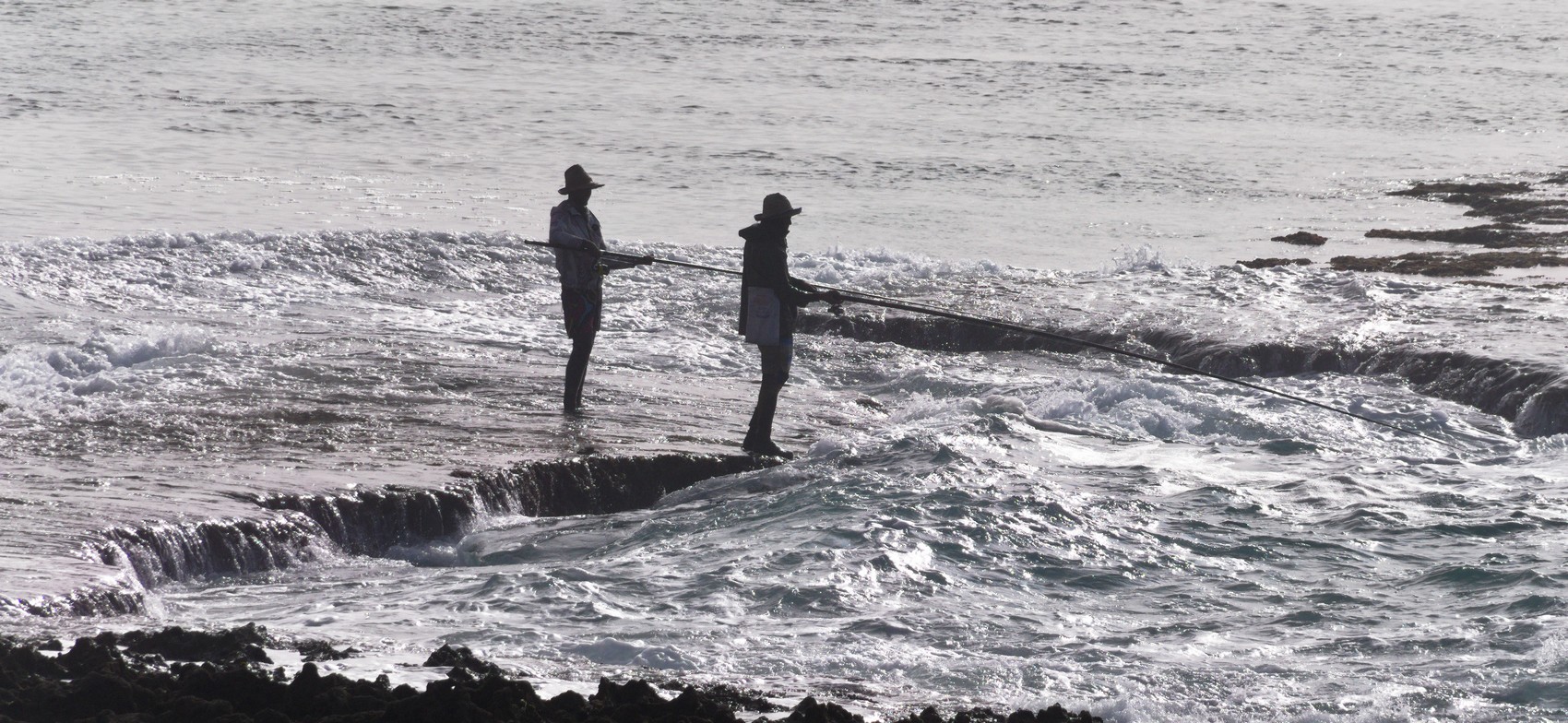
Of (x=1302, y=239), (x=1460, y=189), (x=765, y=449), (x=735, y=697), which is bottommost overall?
(x=1302, y=239)

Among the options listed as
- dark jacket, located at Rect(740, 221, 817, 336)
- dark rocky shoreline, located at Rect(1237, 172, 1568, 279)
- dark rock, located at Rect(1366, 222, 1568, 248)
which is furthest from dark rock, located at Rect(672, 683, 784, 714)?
dark rock, located at Rect(1366, 222, 1568, 248)

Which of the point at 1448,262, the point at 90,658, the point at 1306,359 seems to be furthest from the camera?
the point at 1448,262

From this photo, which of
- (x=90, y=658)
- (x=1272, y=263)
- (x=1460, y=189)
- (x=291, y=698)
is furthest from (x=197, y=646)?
(x=1460, y=189)

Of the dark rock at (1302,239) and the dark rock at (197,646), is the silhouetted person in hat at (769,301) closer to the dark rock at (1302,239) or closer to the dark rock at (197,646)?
the dark rock at (197,646)

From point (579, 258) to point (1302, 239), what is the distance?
49.2 feet

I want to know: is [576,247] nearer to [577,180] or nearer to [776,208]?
[577,180]

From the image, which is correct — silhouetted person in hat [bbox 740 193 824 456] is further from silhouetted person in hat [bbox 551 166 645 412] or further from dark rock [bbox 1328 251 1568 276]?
dark rock [bbox 1328 251 1568 276]

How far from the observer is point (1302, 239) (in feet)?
77.2

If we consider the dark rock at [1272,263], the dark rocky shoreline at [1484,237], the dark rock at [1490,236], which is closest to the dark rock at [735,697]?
the dark rocky shoreline at [1484,237]

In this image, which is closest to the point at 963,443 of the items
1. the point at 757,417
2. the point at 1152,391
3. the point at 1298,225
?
the point at 757,417

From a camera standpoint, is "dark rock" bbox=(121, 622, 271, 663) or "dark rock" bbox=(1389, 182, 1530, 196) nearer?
"dark rock" bbox=(121, 622, 271, 663)

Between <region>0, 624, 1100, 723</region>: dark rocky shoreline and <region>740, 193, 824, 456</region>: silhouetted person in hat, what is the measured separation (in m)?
4.56

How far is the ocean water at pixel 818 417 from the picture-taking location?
25.2ft

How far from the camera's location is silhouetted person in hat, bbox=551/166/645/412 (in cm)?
1113
